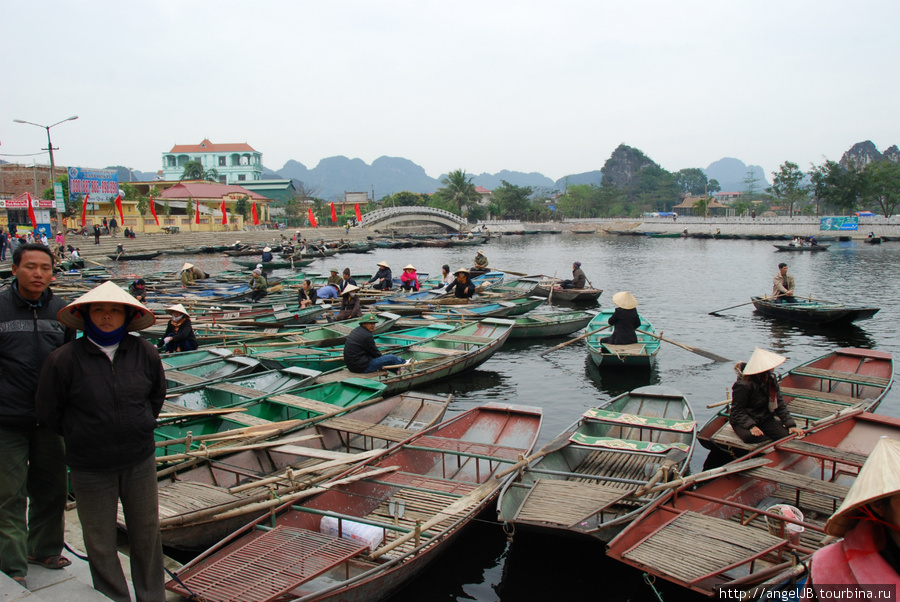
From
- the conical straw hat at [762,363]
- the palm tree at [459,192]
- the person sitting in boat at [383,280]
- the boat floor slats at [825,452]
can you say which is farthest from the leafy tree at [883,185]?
the boat floor slats at [825,452]

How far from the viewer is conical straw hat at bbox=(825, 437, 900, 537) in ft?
7.43

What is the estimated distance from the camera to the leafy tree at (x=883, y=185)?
202 ft

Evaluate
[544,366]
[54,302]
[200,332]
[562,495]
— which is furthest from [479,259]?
[54,302]

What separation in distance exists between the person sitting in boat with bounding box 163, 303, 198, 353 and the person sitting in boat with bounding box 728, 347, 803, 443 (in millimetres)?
9190

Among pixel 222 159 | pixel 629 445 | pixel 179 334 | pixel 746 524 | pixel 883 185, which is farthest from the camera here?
pixel 222 159

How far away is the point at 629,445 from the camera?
265 inches

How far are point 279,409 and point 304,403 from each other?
1.85 ft

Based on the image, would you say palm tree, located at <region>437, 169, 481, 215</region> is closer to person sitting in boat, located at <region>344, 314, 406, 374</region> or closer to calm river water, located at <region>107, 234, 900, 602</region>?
calm river water, located at <region>107, 234, 900, 602</region>

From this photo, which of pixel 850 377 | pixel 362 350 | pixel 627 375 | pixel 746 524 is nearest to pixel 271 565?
pixel 746 524

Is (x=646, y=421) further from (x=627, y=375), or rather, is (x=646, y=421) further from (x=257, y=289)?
(x=257, y=289)

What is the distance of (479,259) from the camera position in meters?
24.3

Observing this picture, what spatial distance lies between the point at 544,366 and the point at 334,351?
527 cm

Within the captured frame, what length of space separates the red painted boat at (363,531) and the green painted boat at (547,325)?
7884 millimetres

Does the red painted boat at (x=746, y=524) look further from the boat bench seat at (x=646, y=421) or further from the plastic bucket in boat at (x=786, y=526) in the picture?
the boat bench seat at (x=646, y=421)
